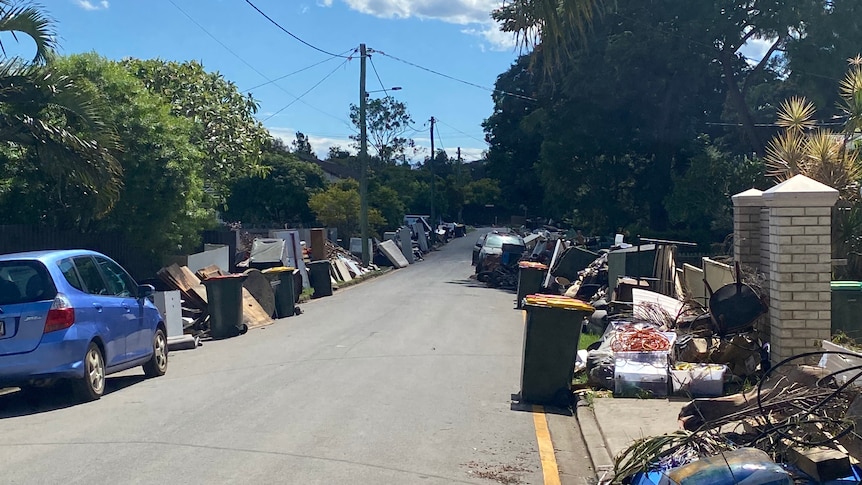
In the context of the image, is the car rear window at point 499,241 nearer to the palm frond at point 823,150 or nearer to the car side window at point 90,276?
the palm frond at point 823,150

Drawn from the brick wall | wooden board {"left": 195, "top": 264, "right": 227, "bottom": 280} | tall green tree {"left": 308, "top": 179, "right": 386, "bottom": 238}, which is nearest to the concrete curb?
the brick wall

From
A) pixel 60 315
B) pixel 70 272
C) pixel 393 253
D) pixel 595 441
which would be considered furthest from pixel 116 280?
pixel 393 253

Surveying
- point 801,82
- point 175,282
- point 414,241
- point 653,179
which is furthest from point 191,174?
point 414,241

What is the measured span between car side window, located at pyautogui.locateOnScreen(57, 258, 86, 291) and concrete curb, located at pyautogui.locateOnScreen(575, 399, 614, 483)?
5.62 m

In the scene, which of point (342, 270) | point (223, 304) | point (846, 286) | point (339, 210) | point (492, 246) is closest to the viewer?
point (846, 286)

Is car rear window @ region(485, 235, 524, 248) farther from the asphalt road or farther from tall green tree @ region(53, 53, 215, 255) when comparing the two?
the asphalt road

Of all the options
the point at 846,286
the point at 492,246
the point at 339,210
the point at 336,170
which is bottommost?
the point at 492,246

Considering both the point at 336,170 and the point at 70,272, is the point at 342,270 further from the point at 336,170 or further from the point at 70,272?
the point at 336,170

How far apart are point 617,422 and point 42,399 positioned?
642 centimetres

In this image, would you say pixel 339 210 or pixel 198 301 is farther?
pixel 339 210

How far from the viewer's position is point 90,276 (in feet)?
32.5

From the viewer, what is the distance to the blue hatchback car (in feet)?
28.5

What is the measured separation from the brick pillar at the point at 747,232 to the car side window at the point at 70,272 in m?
7.91

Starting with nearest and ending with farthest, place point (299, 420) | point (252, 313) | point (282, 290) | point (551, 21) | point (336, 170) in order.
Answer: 1. point (551, 21)
2. point (299, 420)
3. point (252, 313)
4. point (282, 290)
5. point (336, 170)
